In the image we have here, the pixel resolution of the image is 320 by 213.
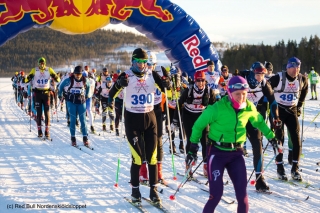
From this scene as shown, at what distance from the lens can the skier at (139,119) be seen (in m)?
5.05

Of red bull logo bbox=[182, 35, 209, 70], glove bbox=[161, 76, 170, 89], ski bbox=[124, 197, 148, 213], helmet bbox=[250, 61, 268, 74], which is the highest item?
red bull logo bbox=[182, 35, 209, 70]

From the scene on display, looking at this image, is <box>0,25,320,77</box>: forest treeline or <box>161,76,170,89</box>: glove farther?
<box>0,25,320,77</box>: forest treeline

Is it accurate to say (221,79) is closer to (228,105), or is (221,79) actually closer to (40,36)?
(228,105)

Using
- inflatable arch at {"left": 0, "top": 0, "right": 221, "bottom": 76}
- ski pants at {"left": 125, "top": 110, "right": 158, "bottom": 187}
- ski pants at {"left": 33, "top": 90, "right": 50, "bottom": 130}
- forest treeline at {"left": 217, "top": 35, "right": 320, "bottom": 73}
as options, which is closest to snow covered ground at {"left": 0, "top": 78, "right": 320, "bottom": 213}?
ski pants at {"left": 125, "top": 110, "right": 158, "bottom": 187}

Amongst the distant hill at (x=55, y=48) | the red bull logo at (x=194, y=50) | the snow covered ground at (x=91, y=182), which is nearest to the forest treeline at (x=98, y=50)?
the distant hill at (x=55, y=48)

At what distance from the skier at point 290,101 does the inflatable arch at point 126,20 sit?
3317 millimetres

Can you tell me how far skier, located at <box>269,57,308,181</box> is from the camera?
6.27 metres

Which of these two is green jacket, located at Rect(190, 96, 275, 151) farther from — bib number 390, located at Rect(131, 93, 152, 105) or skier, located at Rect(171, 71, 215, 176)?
skier, located at Rect(171, 71, 215, 176)

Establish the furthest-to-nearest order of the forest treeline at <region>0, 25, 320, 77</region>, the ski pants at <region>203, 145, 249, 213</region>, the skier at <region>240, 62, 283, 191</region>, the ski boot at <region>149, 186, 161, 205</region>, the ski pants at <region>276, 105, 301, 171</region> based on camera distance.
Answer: the forest treeline at <region>0, 25, 320, 77</region>, the ski pants at <region>276, 105, 301, 171</region>, the skier at <region>240, 62, 283, 191</region>, the ski boot at <region>149, 186, 161, 205</region>, the ski pants at <region>203, 145, 249, 213</region>

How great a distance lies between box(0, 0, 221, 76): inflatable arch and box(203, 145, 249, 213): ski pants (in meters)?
5.71

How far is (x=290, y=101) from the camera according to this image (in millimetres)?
6391

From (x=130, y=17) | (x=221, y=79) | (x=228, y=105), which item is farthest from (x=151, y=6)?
(x=228, y=105)

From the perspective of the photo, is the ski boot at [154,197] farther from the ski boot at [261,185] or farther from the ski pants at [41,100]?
the ski pants at [41,100]

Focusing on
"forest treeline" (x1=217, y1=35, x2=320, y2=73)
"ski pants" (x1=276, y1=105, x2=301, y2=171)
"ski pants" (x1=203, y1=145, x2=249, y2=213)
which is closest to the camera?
"ski pants" (x1=203, y1=145, x2=249, y2=213)
